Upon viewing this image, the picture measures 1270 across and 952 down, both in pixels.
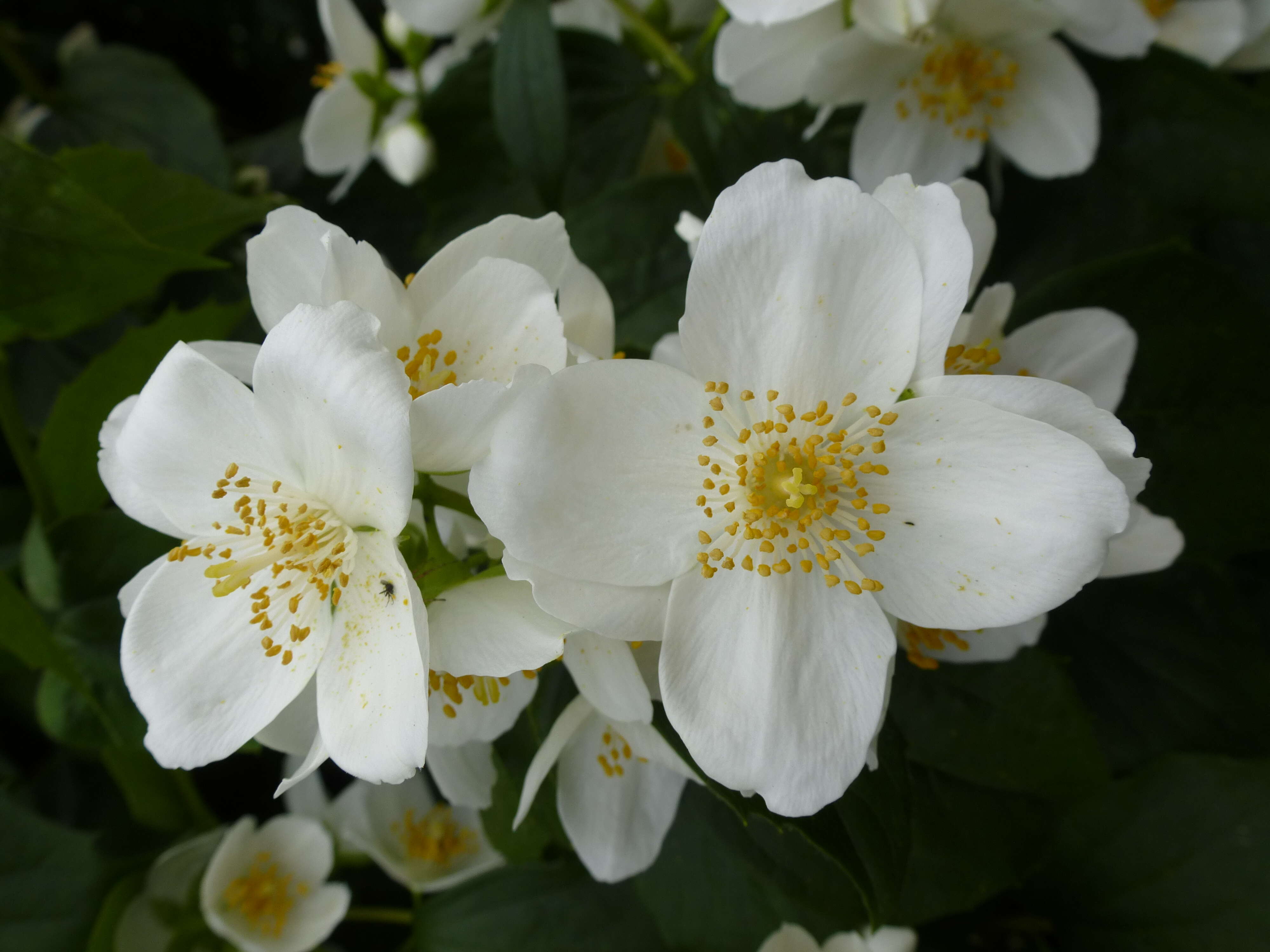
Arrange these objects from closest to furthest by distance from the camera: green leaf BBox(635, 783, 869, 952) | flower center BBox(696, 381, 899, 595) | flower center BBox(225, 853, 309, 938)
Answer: flower center BBox(696, 381, 899, 595) < green leaf BBox(635, 783, 869, 952) < flower center BBox(225, 853, 309, 938)

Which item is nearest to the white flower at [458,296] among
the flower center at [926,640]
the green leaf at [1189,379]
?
the flower center at [926,640]

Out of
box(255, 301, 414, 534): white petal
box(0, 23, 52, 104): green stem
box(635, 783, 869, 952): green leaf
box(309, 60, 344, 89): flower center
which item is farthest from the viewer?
box(0, 23, 52, 104): green stem

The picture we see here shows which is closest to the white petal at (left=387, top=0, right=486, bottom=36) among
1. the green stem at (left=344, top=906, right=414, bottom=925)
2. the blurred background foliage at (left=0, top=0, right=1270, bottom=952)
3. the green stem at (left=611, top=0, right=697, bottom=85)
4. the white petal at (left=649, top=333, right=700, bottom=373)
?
the blurred background foliage at (left=0, top=0, right=1270, bottom=952)

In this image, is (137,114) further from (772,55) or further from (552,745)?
(552,745)

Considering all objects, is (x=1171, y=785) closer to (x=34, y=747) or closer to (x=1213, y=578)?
(x=1213, y=578)

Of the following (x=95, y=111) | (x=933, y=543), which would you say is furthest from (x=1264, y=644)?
(x=95, y=111)

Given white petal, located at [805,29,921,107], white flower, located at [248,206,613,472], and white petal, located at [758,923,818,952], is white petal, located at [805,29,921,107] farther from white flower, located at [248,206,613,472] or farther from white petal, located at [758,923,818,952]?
white petal, located at [758,923,818,952]
